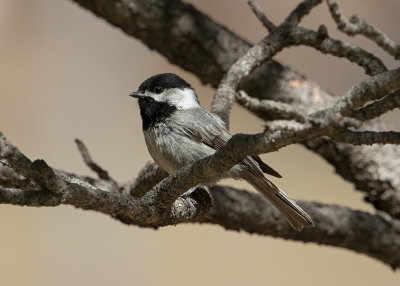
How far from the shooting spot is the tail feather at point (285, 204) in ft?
10.5

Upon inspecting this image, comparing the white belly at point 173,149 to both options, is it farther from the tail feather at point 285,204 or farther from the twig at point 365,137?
the twig at point 365,137

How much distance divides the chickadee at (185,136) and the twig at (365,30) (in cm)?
80

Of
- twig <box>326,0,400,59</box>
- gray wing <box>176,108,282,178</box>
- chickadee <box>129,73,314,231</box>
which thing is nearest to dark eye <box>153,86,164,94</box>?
chickadee <box>129,73,314,231</box>

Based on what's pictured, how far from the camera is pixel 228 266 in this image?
6.04 meters

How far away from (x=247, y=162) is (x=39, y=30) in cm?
489

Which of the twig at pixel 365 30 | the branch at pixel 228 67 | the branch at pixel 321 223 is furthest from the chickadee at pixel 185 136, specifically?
the twig at pixel 365 30

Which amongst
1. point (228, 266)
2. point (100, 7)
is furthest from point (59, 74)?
point (100, 7)

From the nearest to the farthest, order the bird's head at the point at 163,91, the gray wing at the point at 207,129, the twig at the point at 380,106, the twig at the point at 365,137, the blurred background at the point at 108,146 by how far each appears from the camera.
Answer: the twig at the point at 365,137 → the twig at the point at 380,106 → the gray wing at the point at 207,129 → the bird's head at the point at 163,91 → the blurred background at the point at 108,146

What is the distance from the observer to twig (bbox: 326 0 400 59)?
257cm

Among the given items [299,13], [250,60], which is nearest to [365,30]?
[250,60]

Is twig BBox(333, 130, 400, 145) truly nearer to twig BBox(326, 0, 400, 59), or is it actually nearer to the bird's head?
twig BBox(326, 0, 400, 59)

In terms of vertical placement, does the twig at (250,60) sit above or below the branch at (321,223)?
above

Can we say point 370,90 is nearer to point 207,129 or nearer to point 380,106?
point 380,106

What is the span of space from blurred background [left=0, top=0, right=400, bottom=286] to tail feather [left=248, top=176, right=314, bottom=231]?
281cm
